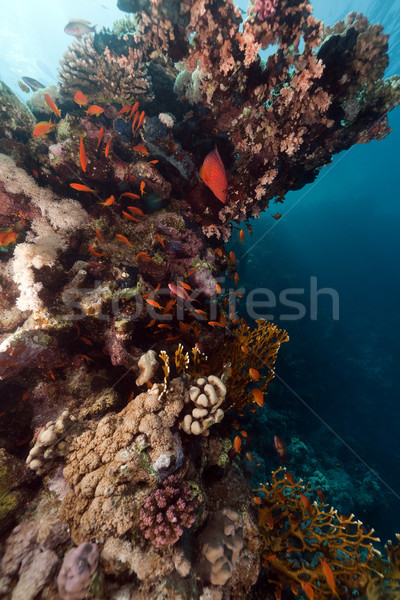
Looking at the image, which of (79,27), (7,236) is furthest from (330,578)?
(79,27)

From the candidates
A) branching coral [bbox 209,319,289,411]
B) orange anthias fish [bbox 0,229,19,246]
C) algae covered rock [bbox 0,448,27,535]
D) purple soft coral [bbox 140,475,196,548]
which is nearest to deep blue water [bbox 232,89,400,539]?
branching coral [bbox 209,319,289,411]

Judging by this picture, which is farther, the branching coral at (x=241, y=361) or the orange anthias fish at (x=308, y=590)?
the branching coral at (x=241, y=361)

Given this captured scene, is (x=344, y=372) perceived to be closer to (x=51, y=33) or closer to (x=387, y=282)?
(x=387, y=282)

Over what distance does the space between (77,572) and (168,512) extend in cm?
85

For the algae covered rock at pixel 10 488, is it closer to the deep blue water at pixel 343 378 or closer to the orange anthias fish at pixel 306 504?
the orange anthias fish at pixel 306 504

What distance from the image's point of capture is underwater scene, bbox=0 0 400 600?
249 centimetres

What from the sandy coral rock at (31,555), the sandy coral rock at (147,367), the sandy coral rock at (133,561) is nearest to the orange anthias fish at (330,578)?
the sandy coral rock at (133,561)

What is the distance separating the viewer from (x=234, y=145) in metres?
5.05

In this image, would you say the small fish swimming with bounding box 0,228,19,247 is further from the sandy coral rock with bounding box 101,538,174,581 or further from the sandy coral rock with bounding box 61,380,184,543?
the sandy coral rock with bounding box 101,538,174,581

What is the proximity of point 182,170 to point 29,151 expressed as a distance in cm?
339

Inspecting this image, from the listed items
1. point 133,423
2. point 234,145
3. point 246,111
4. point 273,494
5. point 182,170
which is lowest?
point 273,494

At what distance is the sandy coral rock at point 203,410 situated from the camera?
10.1 ft

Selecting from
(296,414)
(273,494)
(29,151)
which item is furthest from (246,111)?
(296,414)

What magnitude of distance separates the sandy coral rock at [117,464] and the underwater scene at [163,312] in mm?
20
